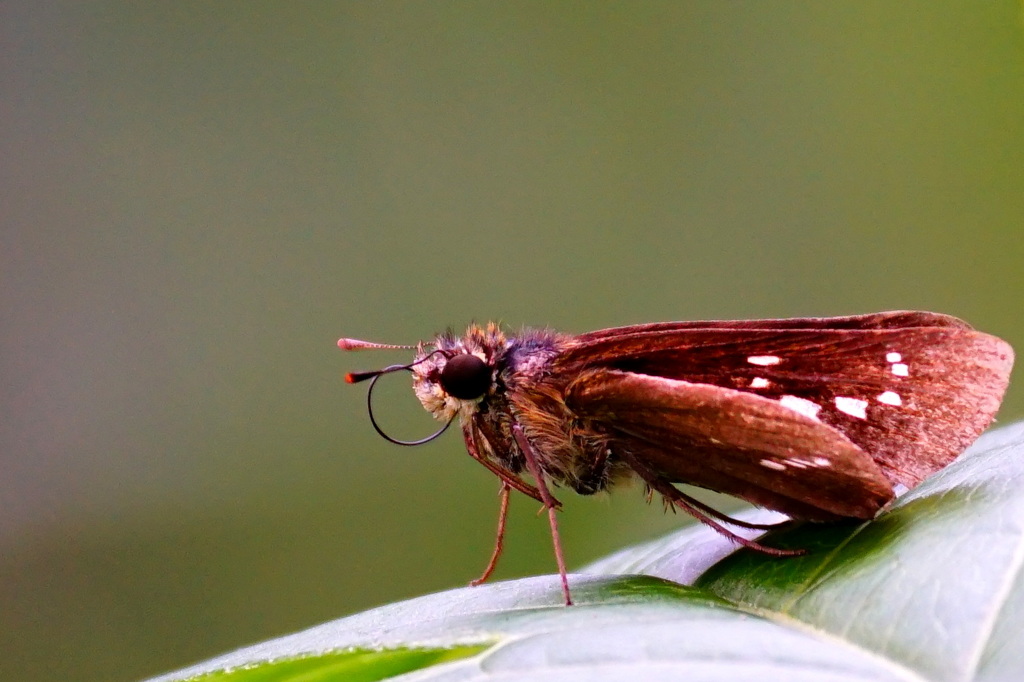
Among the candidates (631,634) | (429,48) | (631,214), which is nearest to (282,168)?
(429,48)

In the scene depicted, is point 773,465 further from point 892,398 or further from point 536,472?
point 536,472

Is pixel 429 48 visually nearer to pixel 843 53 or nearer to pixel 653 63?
pixel 653 63

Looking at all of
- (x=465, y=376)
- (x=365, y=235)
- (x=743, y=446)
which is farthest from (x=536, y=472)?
(x=365, y=235)

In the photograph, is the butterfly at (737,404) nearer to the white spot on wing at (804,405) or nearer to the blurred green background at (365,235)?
the white spot on wing at (804,405)

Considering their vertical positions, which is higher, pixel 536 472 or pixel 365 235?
pixel 365 235

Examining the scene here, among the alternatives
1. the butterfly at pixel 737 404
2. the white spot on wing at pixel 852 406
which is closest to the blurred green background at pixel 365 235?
the butterfly at pixel 737 404

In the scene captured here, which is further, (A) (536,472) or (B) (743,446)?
(A) (536,472)
